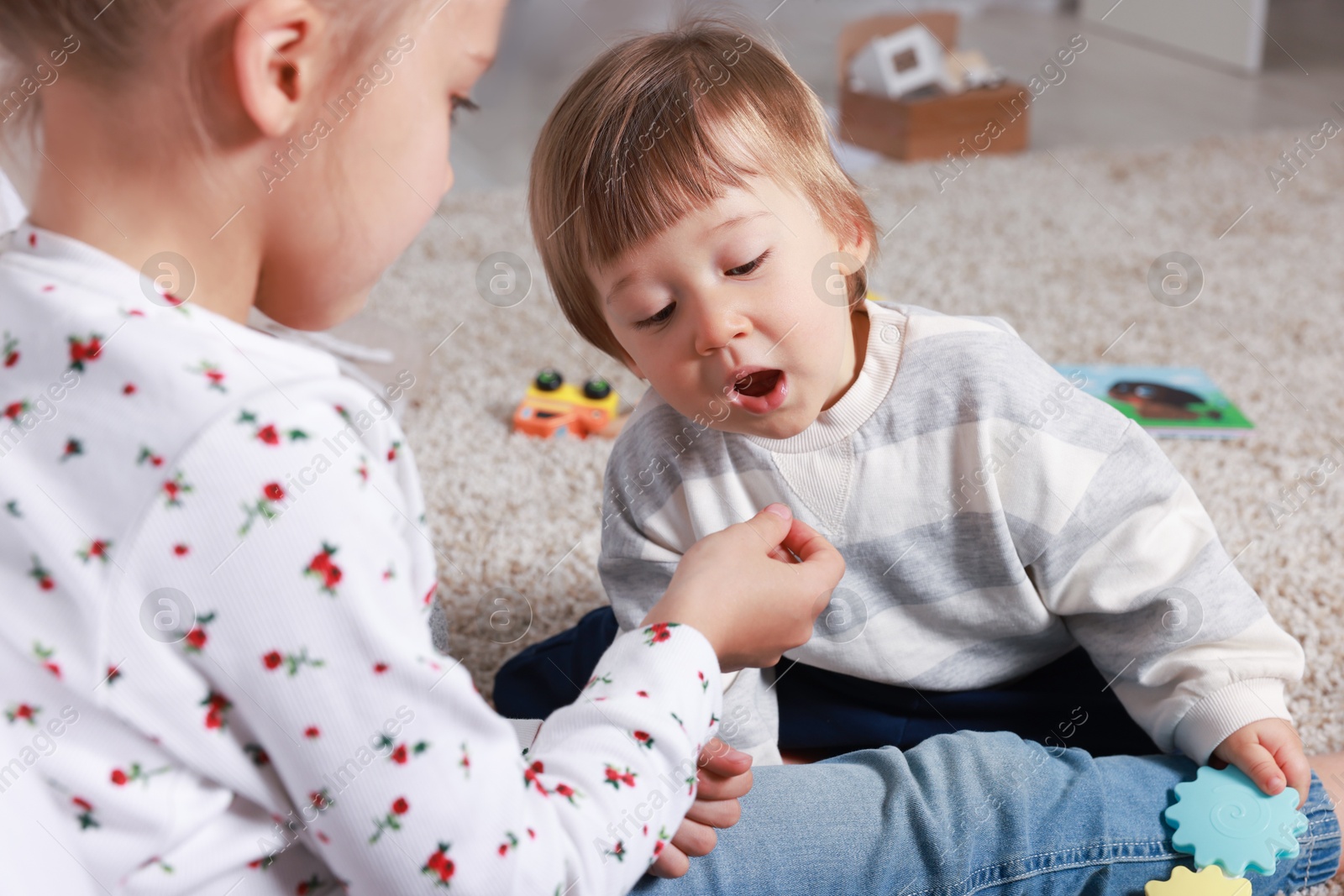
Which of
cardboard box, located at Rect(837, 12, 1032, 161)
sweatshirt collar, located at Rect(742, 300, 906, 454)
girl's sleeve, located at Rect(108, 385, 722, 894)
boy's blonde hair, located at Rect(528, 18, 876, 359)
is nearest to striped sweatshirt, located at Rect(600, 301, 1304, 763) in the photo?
sweatshirt collar, located at Rect(742, 300, 906, 454)

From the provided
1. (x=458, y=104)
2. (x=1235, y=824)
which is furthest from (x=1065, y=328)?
(x=458, y=104)

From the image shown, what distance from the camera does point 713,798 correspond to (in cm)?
73

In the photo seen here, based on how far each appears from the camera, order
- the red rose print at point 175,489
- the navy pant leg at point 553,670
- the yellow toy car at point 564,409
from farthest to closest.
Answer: the yellow toy car at point 564,409
the navy pant leg at point 553,670
the red rose print at point 175,489

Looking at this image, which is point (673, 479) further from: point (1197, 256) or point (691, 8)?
point (1197, 256)

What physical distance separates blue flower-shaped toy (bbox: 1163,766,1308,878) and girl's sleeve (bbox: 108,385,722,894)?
431 millimetres

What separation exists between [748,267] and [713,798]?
0.33 metres

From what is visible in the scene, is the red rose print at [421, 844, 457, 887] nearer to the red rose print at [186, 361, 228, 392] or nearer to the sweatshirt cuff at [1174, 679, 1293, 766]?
the red rose print at [186, 361, 228, 392]

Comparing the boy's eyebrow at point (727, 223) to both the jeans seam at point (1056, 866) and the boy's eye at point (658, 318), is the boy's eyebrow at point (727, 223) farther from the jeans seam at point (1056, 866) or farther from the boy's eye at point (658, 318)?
the jeans seam at point (1056, 866)

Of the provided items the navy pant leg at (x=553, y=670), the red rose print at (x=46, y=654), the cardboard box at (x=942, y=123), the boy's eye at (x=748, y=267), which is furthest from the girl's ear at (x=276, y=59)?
the cardboard box at (x=942, y=123)

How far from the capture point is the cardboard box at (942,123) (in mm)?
2422

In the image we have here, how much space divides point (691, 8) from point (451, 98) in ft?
1.24

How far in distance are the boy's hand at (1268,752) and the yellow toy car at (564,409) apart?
2.77 feet

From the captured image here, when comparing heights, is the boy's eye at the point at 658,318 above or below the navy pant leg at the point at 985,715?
above

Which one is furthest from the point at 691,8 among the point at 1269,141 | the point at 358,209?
the point at 1269,141
